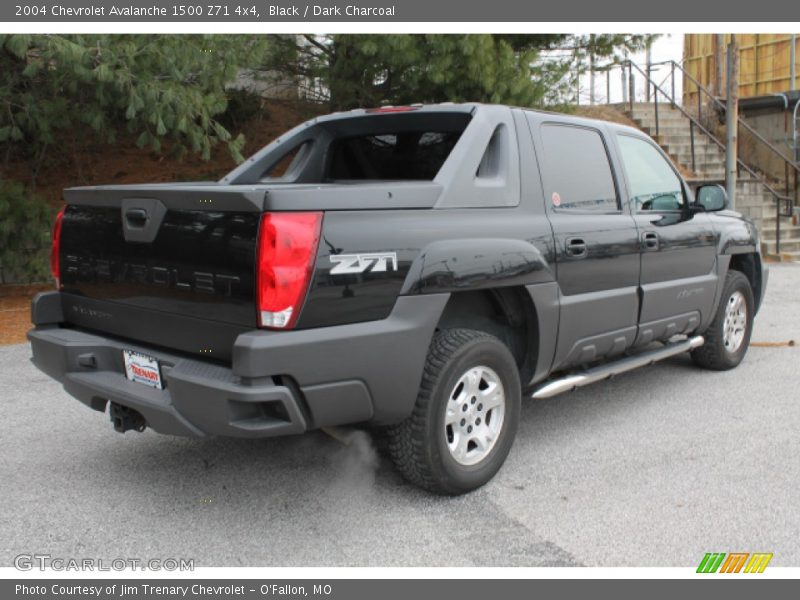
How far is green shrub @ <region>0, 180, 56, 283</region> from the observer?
9.30m

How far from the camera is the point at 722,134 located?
713 inches

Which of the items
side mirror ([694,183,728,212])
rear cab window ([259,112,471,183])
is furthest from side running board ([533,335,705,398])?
rear cab window ([259,112,471,183])

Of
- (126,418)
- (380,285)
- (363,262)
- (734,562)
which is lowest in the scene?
(734,562)

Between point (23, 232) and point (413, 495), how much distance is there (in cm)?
746

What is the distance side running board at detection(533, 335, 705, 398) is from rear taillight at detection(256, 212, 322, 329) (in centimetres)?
171

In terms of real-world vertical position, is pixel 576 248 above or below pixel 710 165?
below

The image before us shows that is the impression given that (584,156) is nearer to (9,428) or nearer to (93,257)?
(93,257)

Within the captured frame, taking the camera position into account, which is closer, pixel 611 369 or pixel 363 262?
pixel 363 262

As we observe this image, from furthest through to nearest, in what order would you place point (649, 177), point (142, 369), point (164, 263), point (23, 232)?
point (23, 232) < point (649, 177) < point (142, 369) < point (164, 263)

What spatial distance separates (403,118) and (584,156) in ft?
3.73

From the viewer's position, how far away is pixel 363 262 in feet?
10.8

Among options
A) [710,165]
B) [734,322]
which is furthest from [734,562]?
[710,165]

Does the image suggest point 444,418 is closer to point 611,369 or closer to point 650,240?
point 611,369

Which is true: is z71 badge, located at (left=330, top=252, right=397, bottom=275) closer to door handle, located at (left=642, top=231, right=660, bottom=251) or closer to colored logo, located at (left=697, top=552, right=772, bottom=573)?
colored logo, located at (left=697, top=552, right=772, bottom=573)
